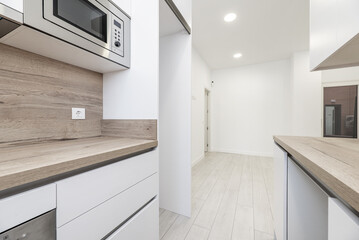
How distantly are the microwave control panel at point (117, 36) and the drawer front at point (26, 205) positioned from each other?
2.99ft

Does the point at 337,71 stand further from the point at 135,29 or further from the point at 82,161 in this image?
the point at 82,161

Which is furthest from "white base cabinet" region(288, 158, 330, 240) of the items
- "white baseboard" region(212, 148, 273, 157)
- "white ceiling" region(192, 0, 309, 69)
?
"white baseboard" region(212, 148, 273, 157)

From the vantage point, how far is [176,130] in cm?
171

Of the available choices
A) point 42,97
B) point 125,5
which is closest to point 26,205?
point 42,97

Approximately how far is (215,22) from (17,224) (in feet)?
10.3

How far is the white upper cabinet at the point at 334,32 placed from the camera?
653mm

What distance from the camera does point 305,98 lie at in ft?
12.2

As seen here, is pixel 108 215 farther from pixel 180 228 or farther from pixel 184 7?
pixel 184 7

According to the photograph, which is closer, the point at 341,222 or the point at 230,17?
the point at 341,222

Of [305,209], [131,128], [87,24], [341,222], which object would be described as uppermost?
[87,24]

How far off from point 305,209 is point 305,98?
12.3 ft

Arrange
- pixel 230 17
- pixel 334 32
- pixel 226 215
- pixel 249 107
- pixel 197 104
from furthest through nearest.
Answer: pixel 249 107
pixel 197 104
pixel 230 17
pixel 226 215
pixel 334 32

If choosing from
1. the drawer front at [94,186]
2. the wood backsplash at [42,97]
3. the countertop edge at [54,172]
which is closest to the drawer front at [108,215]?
the drawer front at [94,186]

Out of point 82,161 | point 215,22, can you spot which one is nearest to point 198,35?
point 215,22
